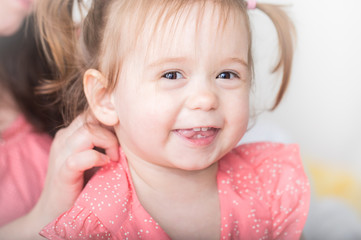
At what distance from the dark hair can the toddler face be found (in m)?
0.34

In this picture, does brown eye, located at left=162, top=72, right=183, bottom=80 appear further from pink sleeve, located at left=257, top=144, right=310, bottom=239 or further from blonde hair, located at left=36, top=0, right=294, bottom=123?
pink sleeve, located at left=257, top=144, right=310, bottom=239

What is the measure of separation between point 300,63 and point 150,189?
0.60 meters

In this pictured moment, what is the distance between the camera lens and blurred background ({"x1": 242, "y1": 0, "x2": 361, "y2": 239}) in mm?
1139

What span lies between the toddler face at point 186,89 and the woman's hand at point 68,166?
0.09 m

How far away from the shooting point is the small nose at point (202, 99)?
718mm

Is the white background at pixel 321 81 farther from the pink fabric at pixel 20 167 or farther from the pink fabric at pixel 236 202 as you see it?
the pink fabric at pixel 20 167

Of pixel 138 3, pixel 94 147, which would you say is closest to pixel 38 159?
pixel 94 147

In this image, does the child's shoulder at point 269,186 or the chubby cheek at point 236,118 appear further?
the child's shoulder at point 269,186

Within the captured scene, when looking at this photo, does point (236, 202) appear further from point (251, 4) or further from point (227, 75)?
point (251, 4)

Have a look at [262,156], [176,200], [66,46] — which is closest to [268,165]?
[262,156]

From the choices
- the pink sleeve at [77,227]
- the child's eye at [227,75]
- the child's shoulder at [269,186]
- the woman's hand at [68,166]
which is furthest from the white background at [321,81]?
the pink sleeve at [77,227]

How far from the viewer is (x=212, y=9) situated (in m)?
0.74

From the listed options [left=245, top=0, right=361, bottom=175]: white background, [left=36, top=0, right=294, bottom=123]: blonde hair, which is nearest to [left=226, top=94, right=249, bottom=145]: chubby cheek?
[left=36, top=0, right=294, bottom=123]: blonde hair

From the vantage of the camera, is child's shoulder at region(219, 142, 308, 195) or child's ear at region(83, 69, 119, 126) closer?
child's ear at region(83, 69, 119, 126)
